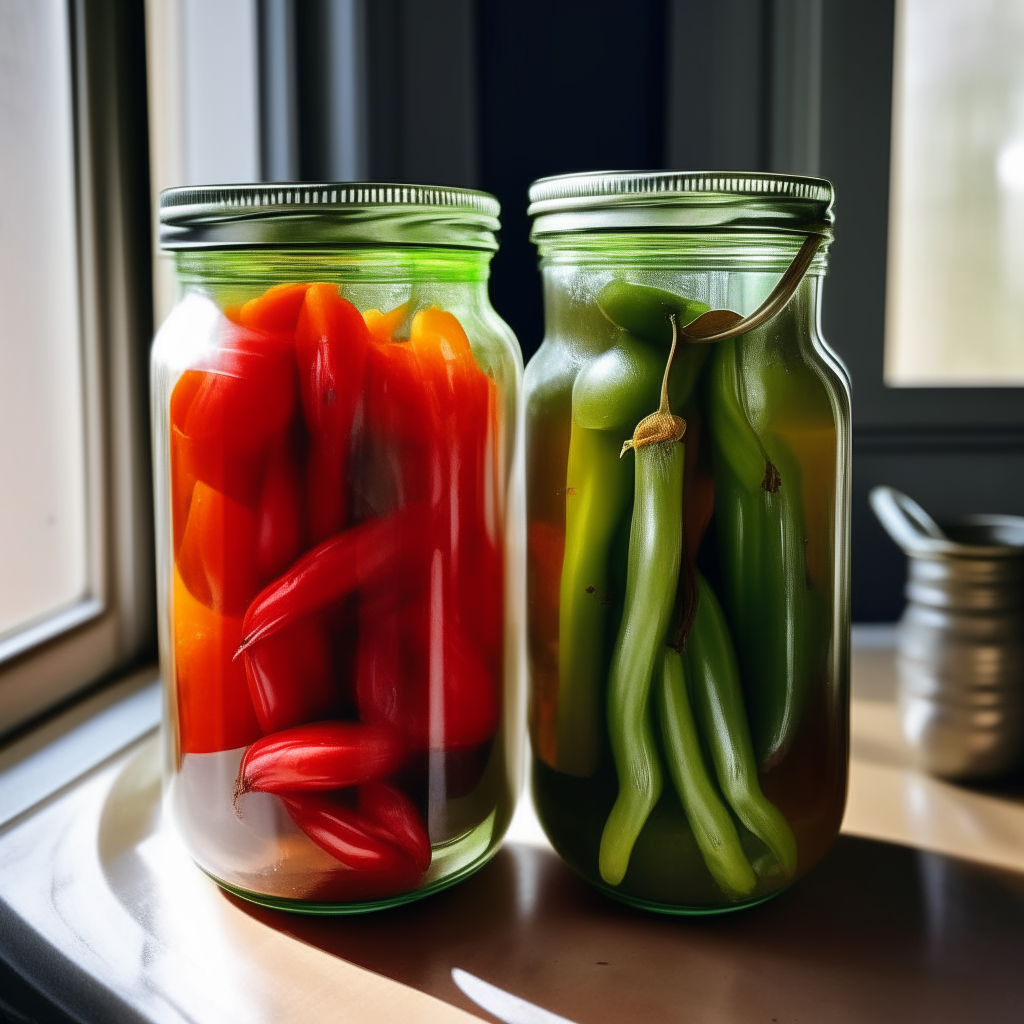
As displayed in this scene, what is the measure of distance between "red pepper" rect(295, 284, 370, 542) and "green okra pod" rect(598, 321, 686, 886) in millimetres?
114

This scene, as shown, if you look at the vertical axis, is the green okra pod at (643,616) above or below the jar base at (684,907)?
above

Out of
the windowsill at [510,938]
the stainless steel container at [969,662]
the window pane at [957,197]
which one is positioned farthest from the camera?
the window pane at [957,197]

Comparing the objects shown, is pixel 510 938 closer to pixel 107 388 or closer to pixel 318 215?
pixel 318 215

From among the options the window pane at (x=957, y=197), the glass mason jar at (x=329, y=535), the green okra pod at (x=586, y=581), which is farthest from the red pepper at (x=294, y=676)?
the window pane at (x=957, y=197)

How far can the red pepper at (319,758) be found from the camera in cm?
48

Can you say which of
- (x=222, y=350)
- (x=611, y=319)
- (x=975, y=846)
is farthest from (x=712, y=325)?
(x=975, y=846)

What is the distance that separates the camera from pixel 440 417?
19.8 inches

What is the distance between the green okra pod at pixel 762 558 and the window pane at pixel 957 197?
21.5 inches

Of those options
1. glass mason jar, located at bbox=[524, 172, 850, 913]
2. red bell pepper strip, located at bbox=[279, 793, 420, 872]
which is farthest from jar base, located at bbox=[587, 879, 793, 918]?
red bell pepper strip, located at bbox=[279, 793, 420, 872]

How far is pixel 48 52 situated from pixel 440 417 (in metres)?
0.41

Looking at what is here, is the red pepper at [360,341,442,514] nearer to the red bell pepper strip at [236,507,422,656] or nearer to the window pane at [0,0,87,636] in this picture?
the red bell pepper strip at [236,507,422,656]

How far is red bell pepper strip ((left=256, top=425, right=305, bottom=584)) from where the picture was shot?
0.49 metres

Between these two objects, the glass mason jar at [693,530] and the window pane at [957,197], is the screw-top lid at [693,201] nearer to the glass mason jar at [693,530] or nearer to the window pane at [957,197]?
the glass mason jar at [693,530]

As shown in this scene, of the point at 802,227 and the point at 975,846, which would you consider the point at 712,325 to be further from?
the point at 975,846
